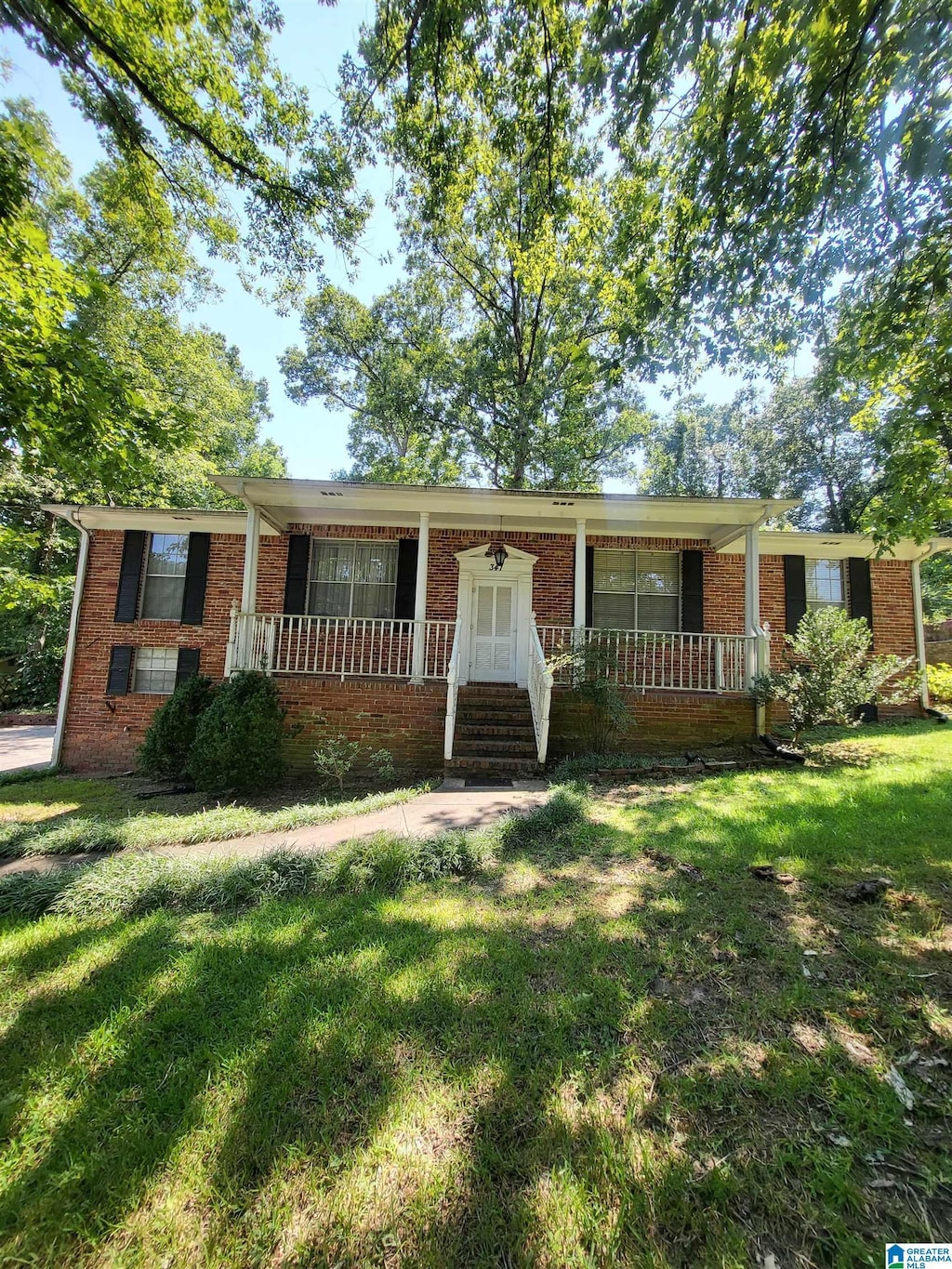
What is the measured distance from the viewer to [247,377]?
24734mm

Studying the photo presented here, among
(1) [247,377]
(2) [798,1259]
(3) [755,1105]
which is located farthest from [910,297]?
(1) [247,377]

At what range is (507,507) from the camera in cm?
822

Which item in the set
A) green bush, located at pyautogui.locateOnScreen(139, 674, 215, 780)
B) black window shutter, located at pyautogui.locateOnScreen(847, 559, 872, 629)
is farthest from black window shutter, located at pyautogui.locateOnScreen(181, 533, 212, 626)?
black window shutter, located at pyautogui.locateOnScreen(847, 559, 872, 629)

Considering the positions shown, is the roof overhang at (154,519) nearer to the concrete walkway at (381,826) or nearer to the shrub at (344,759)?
the shrub at (344,759)

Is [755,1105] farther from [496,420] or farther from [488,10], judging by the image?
[496,420]

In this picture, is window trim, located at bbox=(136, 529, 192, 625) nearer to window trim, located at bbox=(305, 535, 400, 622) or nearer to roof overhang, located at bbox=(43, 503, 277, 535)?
roof overhang, located at bbox=(43, 503, 277, 535)

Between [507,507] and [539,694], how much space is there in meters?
3.21

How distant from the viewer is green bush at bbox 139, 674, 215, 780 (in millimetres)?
7352

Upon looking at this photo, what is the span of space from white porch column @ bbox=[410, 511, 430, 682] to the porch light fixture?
1.21 m

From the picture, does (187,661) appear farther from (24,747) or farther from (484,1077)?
(484,1077)

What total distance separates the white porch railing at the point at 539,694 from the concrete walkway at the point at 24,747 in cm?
874

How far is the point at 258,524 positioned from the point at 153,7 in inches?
226

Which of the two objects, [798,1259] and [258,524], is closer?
[798,1259]

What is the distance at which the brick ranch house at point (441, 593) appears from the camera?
7949mm
